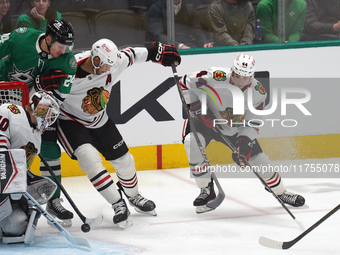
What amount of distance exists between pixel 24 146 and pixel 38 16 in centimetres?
175

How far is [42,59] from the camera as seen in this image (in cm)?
317

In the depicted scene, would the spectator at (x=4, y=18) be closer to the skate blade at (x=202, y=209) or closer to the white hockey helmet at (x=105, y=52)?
the white hockey helmet at (x=105, y=52)

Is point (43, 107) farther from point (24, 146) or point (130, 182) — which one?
point (130, 182)

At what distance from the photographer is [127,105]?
4785mm

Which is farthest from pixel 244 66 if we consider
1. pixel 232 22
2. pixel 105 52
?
pixel 232 22

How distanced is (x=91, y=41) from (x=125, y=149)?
1482mm

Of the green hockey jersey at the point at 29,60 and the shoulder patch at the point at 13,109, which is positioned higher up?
the green hockey jersey at the point at 29,60

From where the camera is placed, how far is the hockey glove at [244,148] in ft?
11.8

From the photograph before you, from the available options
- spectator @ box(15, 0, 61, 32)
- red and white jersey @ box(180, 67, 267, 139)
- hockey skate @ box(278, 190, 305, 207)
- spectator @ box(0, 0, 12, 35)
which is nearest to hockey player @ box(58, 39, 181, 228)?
red and white jersey @ box(180, 67, 267, 139)

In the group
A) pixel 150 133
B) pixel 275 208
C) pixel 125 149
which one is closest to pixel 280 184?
pixel 275 208

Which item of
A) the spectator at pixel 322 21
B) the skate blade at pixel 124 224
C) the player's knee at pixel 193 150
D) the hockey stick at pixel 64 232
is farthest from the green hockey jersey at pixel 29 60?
the spectator at pixel 322 21

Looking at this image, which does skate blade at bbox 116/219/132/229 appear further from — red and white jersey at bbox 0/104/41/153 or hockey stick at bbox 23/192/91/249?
red and white jersey at bbox 0/104/41/153

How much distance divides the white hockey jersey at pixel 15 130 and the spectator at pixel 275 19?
2749 millimetres

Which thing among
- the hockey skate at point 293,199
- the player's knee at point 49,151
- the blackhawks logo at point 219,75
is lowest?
the hockey skate at point 293,199
